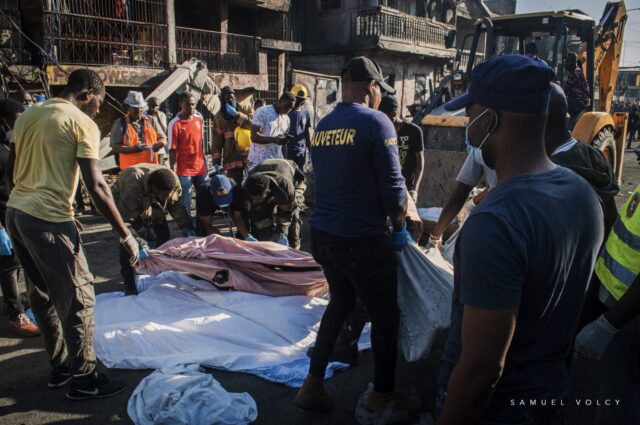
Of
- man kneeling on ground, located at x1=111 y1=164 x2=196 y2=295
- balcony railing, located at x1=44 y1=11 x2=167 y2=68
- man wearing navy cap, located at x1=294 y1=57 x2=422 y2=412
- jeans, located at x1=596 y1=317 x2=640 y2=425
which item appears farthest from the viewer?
balcony railing, located at x1=44 y1=11 x2=167 y2=68

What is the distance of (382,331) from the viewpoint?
2.55 m

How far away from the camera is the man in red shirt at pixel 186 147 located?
20.1ft

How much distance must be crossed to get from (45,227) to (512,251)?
Answer: 244 centimetres

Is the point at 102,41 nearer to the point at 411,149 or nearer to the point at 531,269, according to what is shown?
the point at 411,149

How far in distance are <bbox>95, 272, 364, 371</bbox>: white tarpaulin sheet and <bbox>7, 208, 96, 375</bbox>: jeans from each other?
481 mm

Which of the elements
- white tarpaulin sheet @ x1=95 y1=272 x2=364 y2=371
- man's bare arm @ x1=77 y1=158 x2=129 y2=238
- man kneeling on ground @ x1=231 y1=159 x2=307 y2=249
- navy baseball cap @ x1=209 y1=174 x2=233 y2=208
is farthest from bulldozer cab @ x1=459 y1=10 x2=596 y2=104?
man's bare arm @ x1=77 y1=158 x2=129 y2=238

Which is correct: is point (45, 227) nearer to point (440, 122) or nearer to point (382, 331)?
point (382, 331)

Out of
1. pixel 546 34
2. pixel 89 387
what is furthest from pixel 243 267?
pixel 546 34

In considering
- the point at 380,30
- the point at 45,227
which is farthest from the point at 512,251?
the point at 380,30

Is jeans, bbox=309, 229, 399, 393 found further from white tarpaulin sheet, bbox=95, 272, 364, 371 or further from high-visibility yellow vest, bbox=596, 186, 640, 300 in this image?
high-visibility yellow vest, bbox=596, 186, 640, 300

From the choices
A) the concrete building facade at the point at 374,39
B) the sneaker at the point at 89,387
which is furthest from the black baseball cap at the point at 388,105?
the concrete building facade at the point at 374,39

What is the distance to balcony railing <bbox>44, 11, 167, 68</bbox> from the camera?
10.3 metres

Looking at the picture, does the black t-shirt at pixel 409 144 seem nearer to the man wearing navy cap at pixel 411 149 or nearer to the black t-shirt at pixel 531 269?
the man wearing navy cap at pixel 411 149

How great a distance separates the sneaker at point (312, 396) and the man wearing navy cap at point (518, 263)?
4.68 ft
